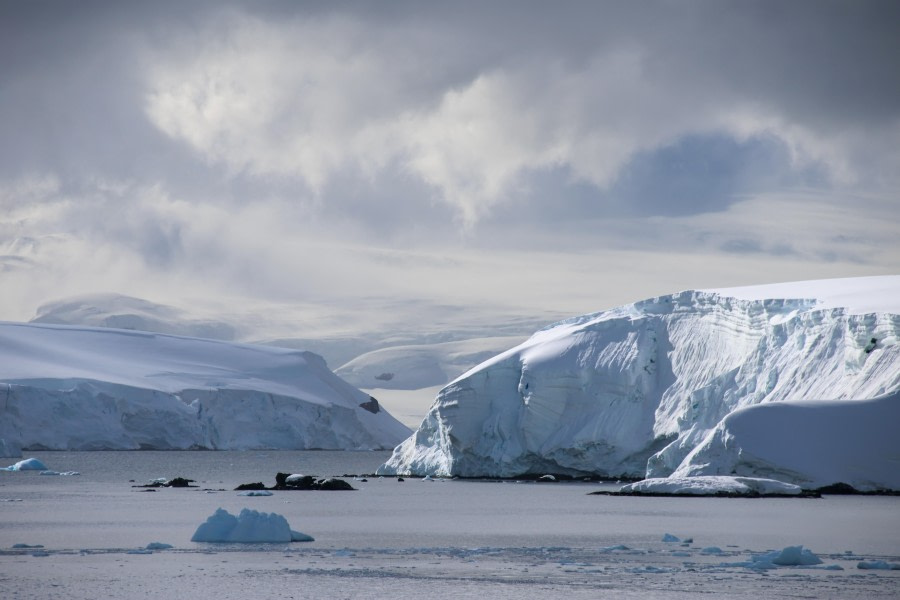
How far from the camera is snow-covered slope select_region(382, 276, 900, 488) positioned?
41.5 metres

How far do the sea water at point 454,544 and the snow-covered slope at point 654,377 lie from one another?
2.97 m

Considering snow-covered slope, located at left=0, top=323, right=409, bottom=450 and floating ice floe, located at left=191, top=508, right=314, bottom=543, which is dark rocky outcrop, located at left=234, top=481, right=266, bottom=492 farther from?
snow-covered slope, located at left=0, top=323, right=409, bottom=450

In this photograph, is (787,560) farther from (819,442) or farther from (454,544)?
(819,442)

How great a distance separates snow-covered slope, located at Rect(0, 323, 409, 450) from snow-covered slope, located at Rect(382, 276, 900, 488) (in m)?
37.2

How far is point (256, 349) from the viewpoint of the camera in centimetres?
11188

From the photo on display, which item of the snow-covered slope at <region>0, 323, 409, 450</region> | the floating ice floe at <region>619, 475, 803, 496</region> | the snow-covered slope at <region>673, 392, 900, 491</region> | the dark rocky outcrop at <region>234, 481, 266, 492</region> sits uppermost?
the snow-covered slope at <region>0, 323, 409, 450</region>

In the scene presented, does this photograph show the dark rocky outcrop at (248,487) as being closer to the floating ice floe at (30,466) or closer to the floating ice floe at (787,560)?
the floating ice floe at (30,466)

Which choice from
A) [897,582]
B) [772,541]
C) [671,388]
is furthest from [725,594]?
[671,388]

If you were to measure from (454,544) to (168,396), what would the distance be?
214ft

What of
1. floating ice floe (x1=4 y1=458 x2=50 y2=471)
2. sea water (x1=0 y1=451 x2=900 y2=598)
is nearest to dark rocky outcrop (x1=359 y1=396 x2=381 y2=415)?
floating ice floe (x1=4 y1=458 x2=50 y2=471)

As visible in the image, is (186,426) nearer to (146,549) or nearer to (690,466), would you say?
(690,466)

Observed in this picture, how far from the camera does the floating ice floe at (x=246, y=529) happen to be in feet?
81.1

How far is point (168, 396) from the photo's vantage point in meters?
87.3

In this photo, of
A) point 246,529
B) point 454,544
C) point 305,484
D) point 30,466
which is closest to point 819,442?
point 454,544
